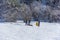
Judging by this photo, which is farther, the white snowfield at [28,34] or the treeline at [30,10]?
the treeline at [30,10]

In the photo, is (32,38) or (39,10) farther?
(39,10)

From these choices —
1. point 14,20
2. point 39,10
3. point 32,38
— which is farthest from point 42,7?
point 32,38

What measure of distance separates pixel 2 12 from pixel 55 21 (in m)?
2.62

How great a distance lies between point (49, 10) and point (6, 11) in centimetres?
210

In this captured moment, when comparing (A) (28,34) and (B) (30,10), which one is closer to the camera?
(A) (28,34)

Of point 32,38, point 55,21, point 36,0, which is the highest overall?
point 36,0

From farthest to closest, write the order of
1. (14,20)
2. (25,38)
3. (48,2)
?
1. (48,2)
2. (14,20)
3. (25,38)

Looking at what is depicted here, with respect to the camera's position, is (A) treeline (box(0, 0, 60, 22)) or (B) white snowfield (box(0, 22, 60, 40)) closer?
(B) white snowfield (box(0, 22, 60, 40))

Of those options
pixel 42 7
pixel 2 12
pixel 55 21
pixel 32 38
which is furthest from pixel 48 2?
pixel 32 38

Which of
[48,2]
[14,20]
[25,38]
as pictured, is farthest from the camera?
[48,2]

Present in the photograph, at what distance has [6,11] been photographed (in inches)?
317

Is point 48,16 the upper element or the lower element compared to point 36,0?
lower

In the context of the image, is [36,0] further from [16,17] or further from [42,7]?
[16,17]

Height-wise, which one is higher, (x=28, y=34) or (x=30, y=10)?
(x=30, y=10)
